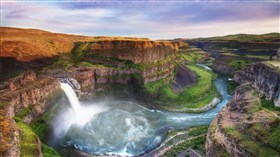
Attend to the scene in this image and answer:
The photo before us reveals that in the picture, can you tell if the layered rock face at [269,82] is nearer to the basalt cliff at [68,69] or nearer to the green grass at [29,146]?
the basalt cliff at [68,69]

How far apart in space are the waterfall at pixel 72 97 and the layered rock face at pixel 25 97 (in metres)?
2.19

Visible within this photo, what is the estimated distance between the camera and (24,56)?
72875 mm

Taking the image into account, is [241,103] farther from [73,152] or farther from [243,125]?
[73,152]

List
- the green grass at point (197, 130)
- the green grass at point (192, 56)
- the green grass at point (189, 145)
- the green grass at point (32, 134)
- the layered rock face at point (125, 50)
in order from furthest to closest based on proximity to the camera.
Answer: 1. the green grass at point (192, 56)
2. the layered rock face at point (125, 50)
3. the green grass at point (197, 130)
4. the green grass at point (189, 145)
5. the green grass at point (32, 134)

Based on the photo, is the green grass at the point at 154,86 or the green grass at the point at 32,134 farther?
the green grass at the point at 154,86

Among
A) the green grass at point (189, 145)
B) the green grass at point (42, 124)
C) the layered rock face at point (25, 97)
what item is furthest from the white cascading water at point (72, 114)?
the green grass at point (189, 145)

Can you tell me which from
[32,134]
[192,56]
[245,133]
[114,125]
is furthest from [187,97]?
[192,56]

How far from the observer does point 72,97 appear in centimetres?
6166

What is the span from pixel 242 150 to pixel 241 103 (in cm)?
1687

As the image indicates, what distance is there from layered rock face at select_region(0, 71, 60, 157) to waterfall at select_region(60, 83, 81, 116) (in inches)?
86.3

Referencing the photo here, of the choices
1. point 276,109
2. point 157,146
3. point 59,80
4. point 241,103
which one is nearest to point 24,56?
point 59,80

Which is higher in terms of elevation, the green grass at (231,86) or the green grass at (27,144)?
Answer: the green grass at (27,144)

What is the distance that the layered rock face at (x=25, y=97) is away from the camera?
37.2 meters

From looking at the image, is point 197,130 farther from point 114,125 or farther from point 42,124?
point 42,124
